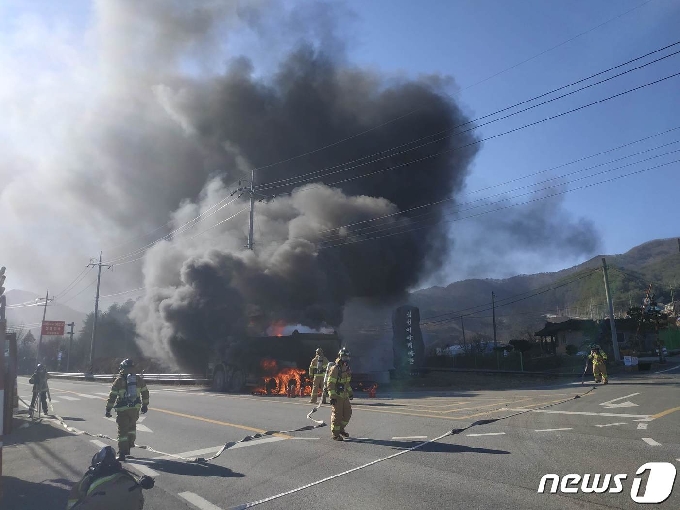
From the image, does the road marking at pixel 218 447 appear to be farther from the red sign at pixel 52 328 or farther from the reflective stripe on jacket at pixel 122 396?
the red sign at pixel 52 328

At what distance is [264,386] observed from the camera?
18.8 m

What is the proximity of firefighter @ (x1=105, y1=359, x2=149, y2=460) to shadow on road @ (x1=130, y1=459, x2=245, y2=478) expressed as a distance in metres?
0.41

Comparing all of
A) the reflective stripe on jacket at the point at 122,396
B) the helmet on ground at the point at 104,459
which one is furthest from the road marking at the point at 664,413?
the helmet on ground at the point at 104,459

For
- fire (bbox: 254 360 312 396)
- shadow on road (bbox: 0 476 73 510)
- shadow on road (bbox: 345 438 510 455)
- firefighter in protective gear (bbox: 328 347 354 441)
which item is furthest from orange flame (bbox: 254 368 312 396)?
→ shadow on road (bbox: 0 476 73 510)

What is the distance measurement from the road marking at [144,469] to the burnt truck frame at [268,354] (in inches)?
474

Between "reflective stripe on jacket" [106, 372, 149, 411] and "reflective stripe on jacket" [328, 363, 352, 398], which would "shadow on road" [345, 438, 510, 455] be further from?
"reflective stripe on jacket" [106, 372, 149, 411]

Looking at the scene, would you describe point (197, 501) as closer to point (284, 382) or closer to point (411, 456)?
point (411, 456)

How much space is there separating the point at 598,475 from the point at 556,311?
12452cm

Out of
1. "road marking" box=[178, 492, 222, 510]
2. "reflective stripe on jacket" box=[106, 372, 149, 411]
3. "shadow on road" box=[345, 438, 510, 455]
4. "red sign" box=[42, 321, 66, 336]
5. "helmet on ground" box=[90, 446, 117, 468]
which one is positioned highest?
"red sign" box=[42, 321, 66, 336]

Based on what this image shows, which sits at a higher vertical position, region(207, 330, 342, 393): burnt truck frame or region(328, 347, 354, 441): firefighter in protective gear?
region(207, 330, 342, 393): burnt truck frame

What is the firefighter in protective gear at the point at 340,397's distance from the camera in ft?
26.7

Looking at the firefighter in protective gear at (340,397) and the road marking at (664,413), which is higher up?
the firefighter in protective gear at (340,397)

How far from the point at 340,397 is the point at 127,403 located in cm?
335

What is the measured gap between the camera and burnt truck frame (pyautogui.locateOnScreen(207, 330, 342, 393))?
1930cm
